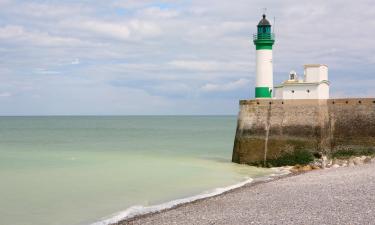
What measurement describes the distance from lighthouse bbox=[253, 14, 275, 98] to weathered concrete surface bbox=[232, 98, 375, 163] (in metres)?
1.83

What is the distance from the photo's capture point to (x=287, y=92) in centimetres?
2075

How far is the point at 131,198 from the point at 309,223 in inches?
261

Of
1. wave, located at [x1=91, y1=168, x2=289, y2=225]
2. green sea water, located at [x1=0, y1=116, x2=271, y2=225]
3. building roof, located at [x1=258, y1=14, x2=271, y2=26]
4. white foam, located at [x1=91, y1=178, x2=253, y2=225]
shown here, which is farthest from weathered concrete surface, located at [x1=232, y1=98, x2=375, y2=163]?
white foam, located at [x1=91, y1=178, x2=253, y2=225]

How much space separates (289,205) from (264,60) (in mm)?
11983

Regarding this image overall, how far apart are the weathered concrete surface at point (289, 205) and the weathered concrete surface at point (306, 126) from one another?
14.7 ft

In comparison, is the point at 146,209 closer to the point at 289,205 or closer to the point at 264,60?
the point at 289,205

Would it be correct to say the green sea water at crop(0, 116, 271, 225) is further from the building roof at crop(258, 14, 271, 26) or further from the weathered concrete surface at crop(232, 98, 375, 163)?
the building roof at crop(258, 14, 271, 26)

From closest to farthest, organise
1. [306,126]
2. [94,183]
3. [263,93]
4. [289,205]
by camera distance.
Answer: [289,205], [94,183], [306,126], [263,93]

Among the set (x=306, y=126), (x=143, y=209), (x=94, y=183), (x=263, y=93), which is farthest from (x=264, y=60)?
(x=143, y=209)

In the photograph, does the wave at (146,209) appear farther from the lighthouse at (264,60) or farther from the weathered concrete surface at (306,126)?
the lighthouse at (264,60)

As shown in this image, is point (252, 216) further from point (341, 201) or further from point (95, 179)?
point (95, 179)

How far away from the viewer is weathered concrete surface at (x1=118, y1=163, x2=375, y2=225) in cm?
945

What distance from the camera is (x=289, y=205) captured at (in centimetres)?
1081

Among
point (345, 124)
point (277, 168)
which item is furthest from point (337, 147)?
point (277, 168)
